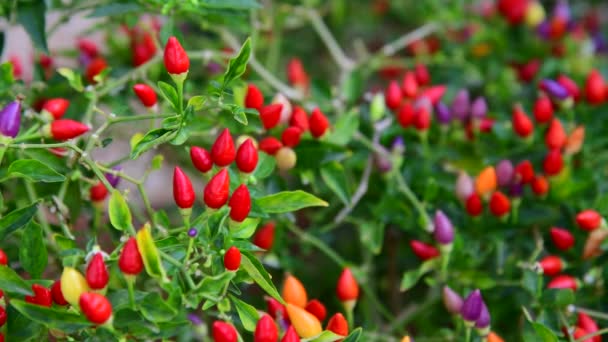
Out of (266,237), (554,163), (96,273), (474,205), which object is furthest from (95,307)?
(554,163)

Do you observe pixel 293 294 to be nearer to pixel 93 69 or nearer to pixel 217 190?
pixel 217 190

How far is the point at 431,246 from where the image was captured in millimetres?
1179

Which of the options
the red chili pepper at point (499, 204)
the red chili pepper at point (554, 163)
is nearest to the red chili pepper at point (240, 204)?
the red chili pepper at point (499, 204)

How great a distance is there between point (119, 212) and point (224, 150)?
14 cm

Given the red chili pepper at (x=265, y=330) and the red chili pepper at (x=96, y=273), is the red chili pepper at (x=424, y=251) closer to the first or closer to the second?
the red chili pepper at (x=265, y=330)

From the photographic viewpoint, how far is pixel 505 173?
3.80 ft

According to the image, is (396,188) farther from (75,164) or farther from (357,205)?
(75,164)

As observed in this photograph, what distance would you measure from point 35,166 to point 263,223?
0.40 m

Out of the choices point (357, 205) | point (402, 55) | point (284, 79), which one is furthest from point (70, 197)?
point (402, 55)

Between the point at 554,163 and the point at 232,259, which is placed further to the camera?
the point at 554,163


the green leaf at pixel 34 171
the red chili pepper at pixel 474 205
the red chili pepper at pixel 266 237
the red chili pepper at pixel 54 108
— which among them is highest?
the red chili pepper at pixel 54 108

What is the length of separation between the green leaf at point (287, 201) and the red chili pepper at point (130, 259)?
18 centimetres

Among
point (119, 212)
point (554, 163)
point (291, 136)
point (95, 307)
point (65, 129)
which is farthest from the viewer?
point (554, 163)

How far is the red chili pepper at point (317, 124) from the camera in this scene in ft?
3.51
